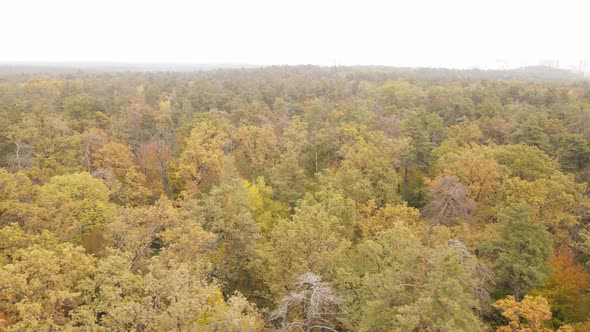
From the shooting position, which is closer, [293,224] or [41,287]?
[41,287]

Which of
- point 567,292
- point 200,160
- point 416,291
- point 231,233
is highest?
point 200,160

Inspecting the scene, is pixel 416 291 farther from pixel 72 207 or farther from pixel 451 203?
pixel 72 207

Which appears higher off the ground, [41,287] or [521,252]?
[41,287]

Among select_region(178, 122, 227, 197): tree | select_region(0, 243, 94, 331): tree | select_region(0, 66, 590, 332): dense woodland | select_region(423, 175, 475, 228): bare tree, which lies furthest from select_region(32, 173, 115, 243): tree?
select_region(423, 175, 475, 228): bare tree

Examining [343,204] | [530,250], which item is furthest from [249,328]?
[530,250]

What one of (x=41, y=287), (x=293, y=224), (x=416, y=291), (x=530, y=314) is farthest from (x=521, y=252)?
(x=41, y=287)

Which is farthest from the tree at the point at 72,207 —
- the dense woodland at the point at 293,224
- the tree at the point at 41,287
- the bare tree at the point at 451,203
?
the bare tree at the point at 451,203

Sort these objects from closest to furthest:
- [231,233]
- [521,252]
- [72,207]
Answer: [521,252] < [72,207] < [231,233]

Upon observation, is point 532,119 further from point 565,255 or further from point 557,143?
point 565,255
